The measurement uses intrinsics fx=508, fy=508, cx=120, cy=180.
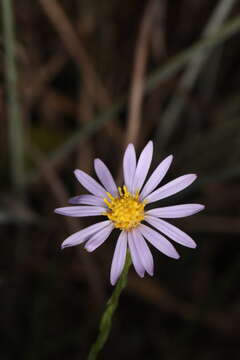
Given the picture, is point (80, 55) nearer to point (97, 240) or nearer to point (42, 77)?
point (42, 77)

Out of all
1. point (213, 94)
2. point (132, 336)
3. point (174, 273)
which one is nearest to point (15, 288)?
point (132, 336)

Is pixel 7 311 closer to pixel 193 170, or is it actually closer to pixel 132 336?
pixel 132 336

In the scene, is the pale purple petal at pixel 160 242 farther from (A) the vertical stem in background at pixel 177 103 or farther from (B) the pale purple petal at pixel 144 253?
(A) the vertical stem in background at pixel 177 103

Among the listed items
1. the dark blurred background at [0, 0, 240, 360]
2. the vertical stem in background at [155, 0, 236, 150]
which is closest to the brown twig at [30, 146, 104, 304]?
the dark blurred background at [0, 0, 240, 360]

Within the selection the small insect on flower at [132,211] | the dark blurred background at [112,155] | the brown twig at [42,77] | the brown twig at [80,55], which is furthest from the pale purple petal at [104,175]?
the brown twig at [42,77]

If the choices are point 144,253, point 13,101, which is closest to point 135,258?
point 144,253
